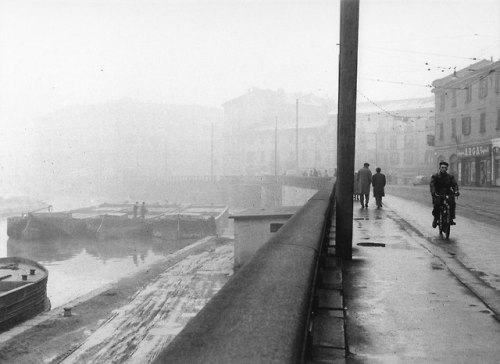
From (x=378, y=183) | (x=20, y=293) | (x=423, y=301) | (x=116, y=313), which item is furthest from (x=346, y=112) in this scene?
(x=20, y=293)

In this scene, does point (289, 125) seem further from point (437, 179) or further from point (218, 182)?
point (437, 179)

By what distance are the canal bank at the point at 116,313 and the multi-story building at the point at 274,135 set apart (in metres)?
63.0

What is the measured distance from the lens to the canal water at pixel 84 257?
28141mm

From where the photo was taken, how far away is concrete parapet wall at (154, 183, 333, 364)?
1269mm

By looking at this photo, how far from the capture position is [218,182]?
266 ft

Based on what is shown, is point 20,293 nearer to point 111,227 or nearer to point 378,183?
point 378,183

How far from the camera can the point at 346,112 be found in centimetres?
674

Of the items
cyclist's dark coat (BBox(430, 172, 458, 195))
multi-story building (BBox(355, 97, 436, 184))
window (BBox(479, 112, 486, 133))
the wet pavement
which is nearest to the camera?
the wet pavement

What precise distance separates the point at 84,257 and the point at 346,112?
35655 millimetres

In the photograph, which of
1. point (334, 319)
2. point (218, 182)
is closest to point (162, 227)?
point (218, 182)

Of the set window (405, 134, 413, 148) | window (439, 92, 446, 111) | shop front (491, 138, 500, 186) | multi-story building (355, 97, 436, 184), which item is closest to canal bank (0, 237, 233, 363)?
shop front (491, 138, 500, 186)

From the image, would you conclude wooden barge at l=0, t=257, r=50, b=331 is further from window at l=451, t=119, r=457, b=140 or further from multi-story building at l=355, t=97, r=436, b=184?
multi-story building at l=355, t=97, r=436, b=184

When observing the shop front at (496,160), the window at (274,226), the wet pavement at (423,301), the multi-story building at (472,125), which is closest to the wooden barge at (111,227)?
the multi-story building at (472,125)

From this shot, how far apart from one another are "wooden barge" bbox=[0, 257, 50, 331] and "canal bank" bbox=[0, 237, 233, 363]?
1.28m
